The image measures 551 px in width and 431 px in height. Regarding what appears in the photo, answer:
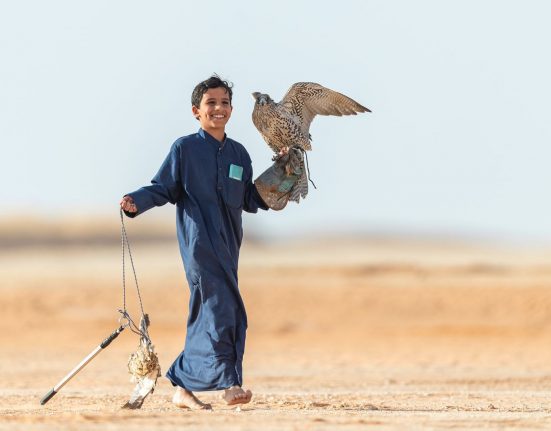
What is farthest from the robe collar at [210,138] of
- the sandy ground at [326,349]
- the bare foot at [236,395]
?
the sandy ground at [326,349]

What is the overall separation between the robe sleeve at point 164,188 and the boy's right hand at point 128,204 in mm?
24

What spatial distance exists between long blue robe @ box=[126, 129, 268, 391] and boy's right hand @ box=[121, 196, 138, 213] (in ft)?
0.10

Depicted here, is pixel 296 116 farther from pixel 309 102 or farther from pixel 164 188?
pixel 164 188

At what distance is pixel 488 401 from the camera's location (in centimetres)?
927

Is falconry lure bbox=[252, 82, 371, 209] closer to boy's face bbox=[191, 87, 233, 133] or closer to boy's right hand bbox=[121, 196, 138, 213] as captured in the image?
boy's face bbox=[191, 87, 233, 133]

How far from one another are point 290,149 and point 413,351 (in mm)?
9054

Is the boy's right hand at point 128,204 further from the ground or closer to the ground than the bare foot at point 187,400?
further from the ground

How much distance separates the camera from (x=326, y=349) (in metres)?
17.6

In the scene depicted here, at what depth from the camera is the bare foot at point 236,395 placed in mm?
7781

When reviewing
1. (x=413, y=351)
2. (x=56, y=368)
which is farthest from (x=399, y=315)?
(x=56, y=368)

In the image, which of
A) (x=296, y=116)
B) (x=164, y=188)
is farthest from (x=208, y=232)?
(x=296, y=116)

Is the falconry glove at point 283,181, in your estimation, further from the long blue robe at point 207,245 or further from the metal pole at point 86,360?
the metal pole at point 86,360

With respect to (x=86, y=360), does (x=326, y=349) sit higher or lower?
lower

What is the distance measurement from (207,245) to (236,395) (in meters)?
0.96
